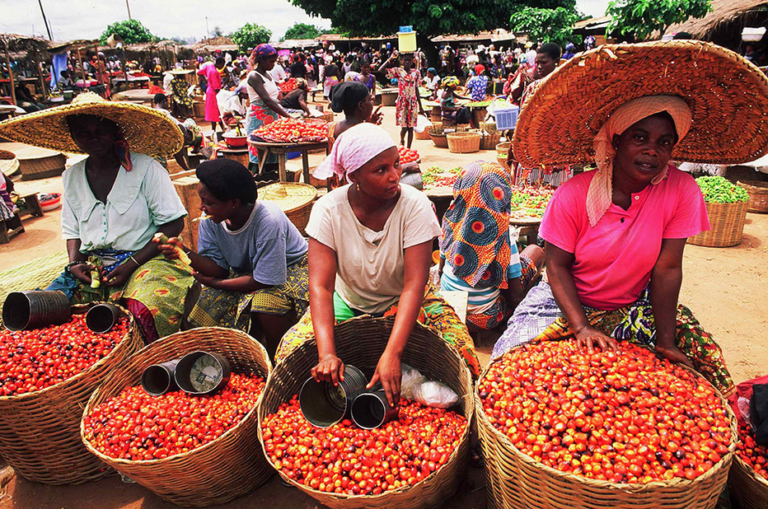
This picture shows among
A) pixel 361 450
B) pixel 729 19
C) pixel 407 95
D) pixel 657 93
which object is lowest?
pixel 361 450

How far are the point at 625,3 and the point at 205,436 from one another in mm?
13521

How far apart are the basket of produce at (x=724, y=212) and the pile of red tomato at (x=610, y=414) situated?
3.45 meters

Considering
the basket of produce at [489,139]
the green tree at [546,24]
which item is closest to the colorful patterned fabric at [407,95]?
the basket of produce at [489,139]

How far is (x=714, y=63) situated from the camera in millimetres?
1572

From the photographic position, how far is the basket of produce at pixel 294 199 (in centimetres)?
417

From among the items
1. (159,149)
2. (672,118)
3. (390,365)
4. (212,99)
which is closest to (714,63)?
(672,118)

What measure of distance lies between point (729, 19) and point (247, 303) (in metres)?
13.3

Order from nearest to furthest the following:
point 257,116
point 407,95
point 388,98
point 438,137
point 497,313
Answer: point 497,313 < point 257,116 < point 407,95 < point 438,137 < point 388,98

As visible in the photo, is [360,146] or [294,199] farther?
[294,199]

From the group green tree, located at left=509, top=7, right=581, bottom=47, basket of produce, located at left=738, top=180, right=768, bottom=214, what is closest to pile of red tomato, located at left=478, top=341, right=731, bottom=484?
basket of produce, located at left=738, top=180, right=768, bottom=214

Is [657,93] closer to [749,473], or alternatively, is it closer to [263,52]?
[749,473]

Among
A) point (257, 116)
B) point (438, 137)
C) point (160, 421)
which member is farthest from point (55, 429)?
point (438, 137)

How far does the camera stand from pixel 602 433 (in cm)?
139

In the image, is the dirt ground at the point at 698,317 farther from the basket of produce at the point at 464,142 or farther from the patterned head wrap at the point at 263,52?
the basket of produce at the point at 464,142
